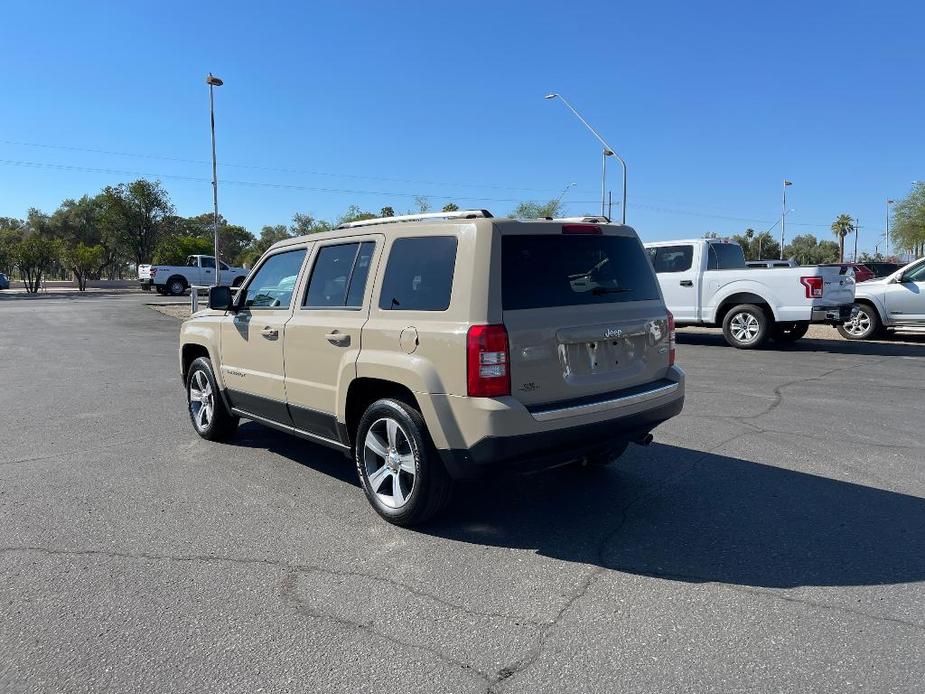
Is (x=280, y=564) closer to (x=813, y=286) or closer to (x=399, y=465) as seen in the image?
(x=399, y=465)

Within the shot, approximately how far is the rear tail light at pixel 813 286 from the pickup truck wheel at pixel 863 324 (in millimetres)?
2625

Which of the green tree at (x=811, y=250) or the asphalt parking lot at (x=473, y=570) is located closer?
the asphalt parking lot at (x=473, y=570)

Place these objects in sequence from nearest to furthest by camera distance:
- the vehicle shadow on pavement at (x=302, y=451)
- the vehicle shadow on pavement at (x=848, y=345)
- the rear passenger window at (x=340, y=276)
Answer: the rear passenger window at (x=340, y=276) < the vehicle shadow on pavement at (x=302, y=451) < the vehicle shadow on pavement at (x=848, y=345)

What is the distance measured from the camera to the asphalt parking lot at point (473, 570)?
9.10ft

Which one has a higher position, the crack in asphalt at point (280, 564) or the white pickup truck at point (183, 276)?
the white pickup truck at point (183, 276)

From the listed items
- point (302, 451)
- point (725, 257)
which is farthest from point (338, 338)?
point (725, 257)

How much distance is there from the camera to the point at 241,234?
87.4 meters

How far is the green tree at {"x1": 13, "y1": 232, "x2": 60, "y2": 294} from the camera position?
175 feet

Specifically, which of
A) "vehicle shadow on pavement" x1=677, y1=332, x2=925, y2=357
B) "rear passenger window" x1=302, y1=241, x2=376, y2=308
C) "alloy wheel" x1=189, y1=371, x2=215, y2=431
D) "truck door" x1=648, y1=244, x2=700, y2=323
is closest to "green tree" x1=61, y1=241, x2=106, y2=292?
"truck door" x1=648, y1=244, x2=700, y2=323

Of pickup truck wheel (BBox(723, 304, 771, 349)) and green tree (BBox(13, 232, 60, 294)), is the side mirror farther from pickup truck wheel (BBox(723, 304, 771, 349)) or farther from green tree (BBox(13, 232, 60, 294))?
green tree (BBox(13, 232, 60, 294))

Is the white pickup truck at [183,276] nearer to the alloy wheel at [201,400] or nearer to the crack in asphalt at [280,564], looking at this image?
the alloy wheel at [201,400]

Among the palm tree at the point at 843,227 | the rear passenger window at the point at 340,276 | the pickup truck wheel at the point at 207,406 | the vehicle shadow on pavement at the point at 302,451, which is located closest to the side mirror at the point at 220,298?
the pickup truck wheel at the point at 207,406

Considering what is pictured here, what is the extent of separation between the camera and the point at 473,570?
144 inches

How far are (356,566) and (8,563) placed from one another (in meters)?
1.92
